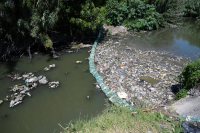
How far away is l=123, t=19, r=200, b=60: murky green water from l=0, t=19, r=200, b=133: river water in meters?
0.05

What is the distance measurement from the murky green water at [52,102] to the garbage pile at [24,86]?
0.39 ft

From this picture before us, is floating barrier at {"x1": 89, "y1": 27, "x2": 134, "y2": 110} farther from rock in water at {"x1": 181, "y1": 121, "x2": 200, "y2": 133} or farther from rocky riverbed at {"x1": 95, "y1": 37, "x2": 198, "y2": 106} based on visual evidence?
rock in water at {"x1": 181, "y1": 121, "x2": 200, "y2": 133}

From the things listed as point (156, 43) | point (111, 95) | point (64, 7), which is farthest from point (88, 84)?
point (156, 43)

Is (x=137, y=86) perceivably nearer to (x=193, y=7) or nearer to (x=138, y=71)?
(x=138, y=71)

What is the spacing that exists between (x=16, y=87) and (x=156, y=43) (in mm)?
6277

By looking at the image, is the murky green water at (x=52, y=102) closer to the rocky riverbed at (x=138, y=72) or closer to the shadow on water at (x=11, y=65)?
the shadow on water at (x=11, y=65)

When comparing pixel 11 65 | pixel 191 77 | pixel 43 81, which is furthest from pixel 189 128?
pixel 11 65

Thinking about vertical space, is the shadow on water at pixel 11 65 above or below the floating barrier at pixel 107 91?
below

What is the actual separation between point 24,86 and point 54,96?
101cm

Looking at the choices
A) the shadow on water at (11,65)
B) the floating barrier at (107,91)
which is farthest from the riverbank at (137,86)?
the shadow on water at (11,65)

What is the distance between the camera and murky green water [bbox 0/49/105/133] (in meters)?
2.97

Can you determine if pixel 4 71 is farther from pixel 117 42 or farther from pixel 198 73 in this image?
pixel 198 73

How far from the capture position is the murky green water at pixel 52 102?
2975mm

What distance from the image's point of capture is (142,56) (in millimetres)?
5414
